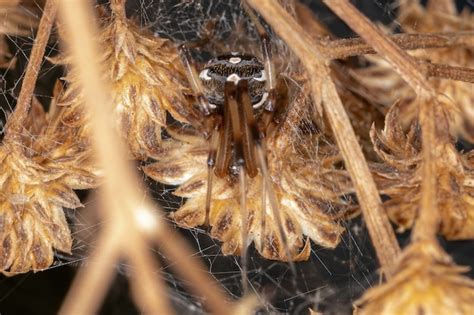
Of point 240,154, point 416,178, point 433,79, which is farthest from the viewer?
point 433,79

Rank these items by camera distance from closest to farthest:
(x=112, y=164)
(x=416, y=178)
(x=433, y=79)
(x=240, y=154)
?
(x=112, y=164), (x=416, y=178), (x=240, y=154), (x=433, y=79)

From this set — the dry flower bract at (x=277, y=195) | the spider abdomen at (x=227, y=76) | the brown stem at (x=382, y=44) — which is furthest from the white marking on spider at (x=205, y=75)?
the brown stem at (x=382, y=44)

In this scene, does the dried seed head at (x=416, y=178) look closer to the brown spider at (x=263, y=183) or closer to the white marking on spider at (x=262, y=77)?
the brown spider at (x=263, y=183)

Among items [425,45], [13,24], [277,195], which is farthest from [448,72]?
[13,24]

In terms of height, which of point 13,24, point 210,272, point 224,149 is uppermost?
point 13,24

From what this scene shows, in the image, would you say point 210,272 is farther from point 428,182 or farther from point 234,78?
point 428,182

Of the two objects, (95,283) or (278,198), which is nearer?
(95,283)

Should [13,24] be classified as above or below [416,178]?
above

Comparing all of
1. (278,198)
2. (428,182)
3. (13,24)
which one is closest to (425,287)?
(428,182)
